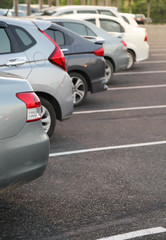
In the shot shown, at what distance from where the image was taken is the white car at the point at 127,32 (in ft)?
53.9

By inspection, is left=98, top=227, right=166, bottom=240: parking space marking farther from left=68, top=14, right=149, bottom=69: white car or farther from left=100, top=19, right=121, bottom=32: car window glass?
left=100, top=19, right=121, bottom=32: car window glass

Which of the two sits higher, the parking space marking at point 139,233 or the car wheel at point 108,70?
the parking space marking at point 139,233

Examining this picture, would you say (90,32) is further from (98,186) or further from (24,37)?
(98,186)

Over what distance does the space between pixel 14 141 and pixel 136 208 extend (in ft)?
4.87

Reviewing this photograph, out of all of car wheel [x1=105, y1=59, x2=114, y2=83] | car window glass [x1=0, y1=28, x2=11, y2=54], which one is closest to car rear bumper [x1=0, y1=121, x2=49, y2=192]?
car window glass [x1=0, y1=28, x2=11, y2=54]

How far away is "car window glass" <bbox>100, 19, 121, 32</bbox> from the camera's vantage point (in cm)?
1653

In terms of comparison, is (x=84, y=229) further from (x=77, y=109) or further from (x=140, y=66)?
(x=140, y=66)

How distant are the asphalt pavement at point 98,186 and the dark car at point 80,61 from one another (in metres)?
0.78

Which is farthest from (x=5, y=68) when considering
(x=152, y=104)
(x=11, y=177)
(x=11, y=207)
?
(x=152, y=104)

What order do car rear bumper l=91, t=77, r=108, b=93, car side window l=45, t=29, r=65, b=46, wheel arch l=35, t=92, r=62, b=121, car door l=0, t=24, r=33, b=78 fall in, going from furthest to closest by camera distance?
car rear bumper l=91, t=77, r=108, b=93 < car side window l=45, t=29, r=65, b=46 < wheel arch l=35, t=92, r=62, b=121 < car door l=0, t=24, r=33, b=78

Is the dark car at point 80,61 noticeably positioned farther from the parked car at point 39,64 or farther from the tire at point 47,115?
the tire at point 47,115

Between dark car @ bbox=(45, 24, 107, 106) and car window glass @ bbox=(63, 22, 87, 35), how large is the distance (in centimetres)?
230

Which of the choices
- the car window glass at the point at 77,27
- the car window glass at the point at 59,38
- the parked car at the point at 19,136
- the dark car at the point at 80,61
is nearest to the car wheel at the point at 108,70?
the car window glass at the point at 77,27

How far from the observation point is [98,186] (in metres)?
6.09
